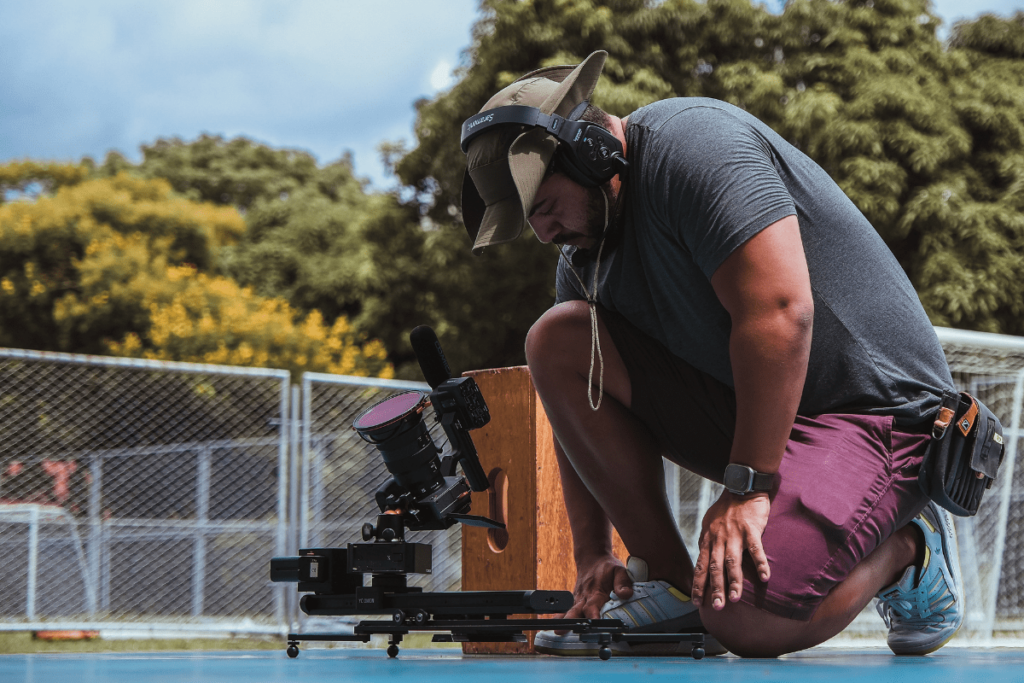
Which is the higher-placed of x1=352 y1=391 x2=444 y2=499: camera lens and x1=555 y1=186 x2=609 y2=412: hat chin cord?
x1=555 y1=186 x2=609 y2=412: hat chin cord

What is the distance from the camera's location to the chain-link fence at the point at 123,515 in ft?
21.1

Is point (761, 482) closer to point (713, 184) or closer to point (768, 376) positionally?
point (768, 376)

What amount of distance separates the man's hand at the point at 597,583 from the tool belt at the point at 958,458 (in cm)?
62

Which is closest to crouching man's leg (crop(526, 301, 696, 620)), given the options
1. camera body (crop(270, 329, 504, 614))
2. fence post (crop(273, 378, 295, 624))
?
camera body (crop(270, 329, 504, 614))

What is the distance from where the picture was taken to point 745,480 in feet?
5.24

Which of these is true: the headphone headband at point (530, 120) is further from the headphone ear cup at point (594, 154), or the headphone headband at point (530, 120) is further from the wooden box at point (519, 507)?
the wooden box at point (519, 507)

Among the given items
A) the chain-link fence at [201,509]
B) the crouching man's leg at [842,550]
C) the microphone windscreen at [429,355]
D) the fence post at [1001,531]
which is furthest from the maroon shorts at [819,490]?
the fence post at [1001,531]

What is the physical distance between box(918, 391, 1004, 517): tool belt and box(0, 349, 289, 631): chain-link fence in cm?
480

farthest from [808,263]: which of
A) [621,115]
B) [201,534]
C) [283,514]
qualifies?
[621,115]

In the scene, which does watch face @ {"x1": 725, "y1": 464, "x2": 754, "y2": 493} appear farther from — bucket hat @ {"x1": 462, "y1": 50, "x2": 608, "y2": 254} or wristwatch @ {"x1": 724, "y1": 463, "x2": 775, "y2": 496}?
bucket hat @ {"x1": 462, "y1": 50, "x2": 608, "y2": 254}

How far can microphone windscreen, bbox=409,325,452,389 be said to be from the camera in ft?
6.31

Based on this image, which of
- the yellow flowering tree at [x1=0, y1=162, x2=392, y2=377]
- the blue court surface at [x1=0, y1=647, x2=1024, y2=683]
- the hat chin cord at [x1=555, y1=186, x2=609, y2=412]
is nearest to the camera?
the blue court surface at [x1=0, y1=647, x2=1024, y2=683]

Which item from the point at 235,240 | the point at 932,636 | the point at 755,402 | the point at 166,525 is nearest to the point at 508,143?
the point at 755,402

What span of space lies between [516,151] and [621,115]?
27.4 ft
